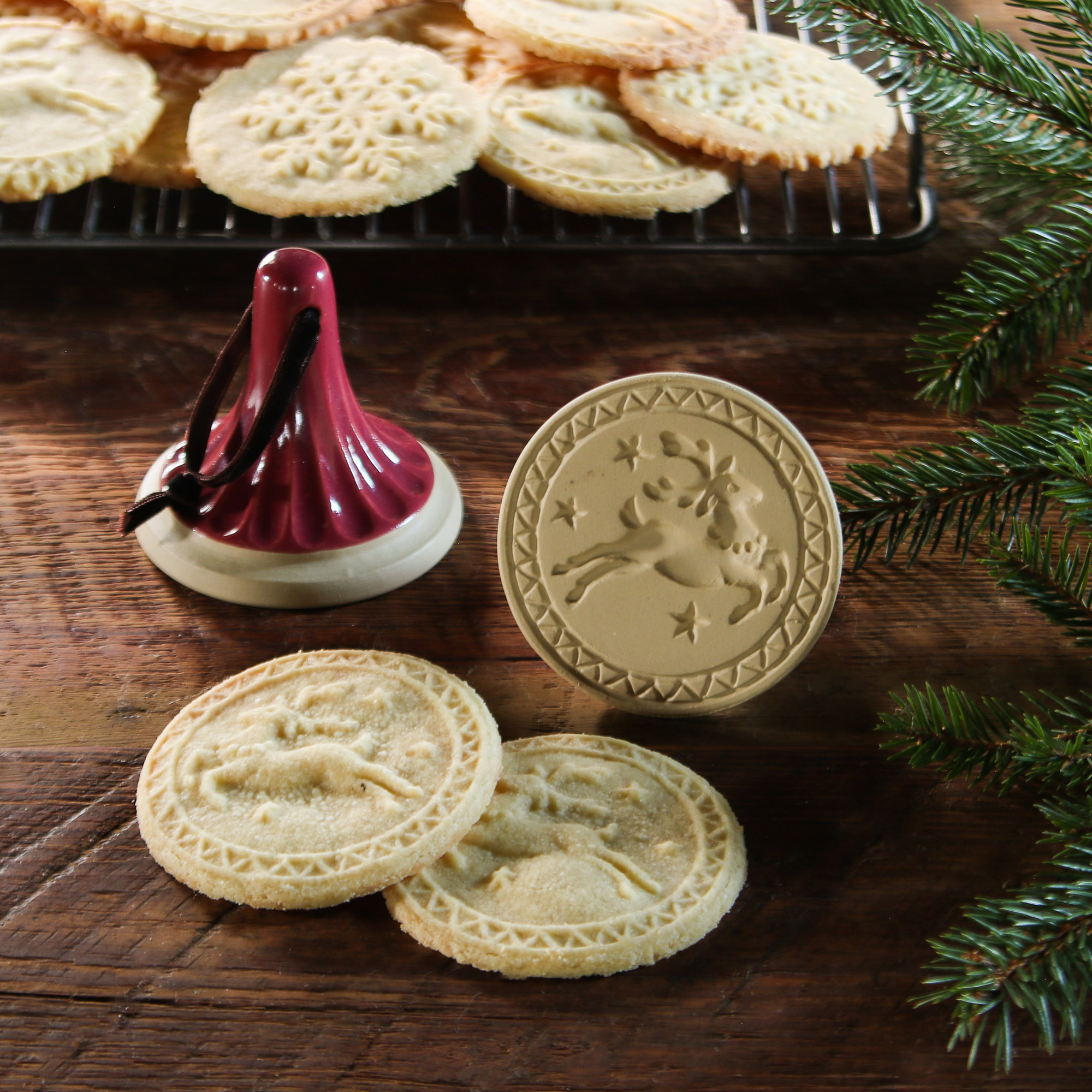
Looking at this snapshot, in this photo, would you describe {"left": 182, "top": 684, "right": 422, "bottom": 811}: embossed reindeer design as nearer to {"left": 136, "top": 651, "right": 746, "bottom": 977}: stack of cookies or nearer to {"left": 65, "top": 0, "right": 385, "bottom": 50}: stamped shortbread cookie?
{"left": 136, "top": 651, "right": 746, "bottom": 977}: stack of cookies

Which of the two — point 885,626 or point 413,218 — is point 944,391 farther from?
point 413,218

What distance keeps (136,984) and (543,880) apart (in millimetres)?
242

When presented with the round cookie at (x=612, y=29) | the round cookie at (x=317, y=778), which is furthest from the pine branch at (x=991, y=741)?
the round cookie at (x=612, y=29)

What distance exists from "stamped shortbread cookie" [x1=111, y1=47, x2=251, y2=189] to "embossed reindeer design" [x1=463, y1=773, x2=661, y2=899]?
0.78 meters

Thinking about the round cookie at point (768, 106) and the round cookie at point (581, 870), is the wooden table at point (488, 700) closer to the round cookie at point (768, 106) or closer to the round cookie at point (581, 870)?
the round cookie at point (581, 870)

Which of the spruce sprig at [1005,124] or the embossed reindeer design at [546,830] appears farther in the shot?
the spruce sprig at [1005,124]

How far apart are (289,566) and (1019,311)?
0.62 meters

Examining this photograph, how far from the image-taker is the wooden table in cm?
64

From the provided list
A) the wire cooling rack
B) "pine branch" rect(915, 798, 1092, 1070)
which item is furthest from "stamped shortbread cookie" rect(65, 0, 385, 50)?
"pine branch" rect(915, 798, 1092, 1070)

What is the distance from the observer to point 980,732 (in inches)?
28.4

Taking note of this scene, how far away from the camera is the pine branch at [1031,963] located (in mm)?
592

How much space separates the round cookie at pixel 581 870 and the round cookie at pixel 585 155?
0.63 meters

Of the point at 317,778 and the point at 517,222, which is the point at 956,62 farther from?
the point at 317,778

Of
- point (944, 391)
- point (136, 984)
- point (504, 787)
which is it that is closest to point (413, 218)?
point (944, 391)
